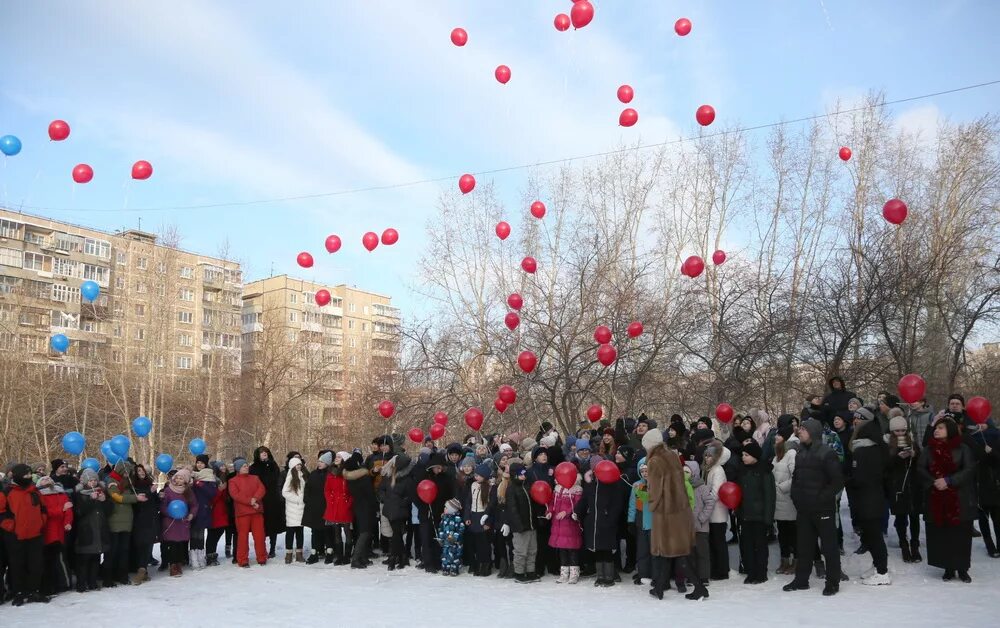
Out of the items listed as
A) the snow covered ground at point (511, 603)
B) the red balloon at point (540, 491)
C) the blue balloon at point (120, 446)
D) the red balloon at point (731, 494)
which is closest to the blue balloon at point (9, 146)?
the blue balloon at point (120, 446)

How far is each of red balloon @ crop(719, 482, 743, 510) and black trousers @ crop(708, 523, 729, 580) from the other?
38cm

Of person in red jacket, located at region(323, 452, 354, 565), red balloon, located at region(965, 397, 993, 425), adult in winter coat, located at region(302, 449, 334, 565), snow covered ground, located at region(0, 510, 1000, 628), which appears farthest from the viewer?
adult in winter coat, located at region(302, 449, 334, 565)

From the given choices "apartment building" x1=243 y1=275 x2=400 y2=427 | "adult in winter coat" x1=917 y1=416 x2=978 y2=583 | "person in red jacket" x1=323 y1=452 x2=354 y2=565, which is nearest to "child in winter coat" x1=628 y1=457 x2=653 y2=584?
"adult in winter coat" x1=917 y1=416 x2=978 y2=583

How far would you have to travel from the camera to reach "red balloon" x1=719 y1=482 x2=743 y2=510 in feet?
28.1

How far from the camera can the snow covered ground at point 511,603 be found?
7.20 meters

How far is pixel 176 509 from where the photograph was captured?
10.4 m

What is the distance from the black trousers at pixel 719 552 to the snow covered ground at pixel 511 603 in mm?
194

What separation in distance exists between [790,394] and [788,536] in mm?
10189

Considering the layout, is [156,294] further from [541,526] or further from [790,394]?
[541,526]

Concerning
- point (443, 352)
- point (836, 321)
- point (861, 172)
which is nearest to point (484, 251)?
point (443, 352)

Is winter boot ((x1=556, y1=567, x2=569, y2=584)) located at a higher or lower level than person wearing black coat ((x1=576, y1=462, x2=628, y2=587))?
lower

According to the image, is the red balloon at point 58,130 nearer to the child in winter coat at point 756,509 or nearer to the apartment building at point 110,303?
the child in winter coat at point 756,509

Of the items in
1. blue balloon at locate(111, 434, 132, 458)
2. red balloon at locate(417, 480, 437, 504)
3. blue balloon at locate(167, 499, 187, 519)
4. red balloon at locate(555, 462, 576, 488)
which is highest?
blue balloon at locate(111, 434, 132, 458)

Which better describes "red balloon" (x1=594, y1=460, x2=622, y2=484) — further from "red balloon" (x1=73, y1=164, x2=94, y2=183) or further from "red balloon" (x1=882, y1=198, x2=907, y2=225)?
"red balloon" (x1=73, y1=164, x2=94, y2=183)
